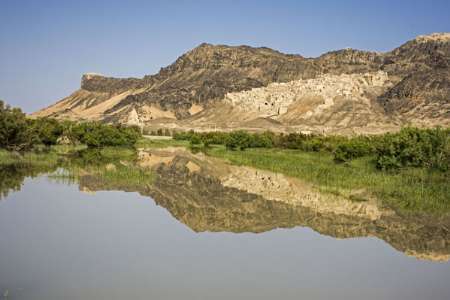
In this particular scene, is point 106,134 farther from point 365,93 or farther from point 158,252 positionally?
point 365,93

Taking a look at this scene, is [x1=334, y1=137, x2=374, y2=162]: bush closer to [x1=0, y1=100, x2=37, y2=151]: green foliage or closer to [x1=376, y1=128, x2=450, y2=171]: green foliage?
[x1=376, y1=128, x2=450, y2=171]: green foliage

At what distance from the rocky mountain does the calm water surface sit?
69.7 metres

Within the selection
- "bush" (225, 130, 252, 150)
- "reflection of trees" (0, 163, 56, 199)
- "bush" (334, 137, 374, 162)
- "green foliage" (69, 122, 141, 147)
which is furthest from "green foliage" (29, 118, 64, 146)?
"bush" (334, 137, 374, 162)

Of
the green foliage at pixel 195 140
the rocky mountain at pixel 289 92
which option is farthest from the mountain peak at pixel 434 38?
the green foliage at pixel 195 140

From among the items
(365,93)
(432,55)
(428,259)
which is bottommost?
(428,259)

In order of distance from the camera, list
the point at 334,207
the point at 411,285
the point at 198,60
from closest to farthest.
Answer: the point at 411,285 → the point at 334,207 → the point at 198,60

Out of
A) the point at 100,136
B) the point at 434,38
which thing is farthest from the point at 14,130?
the point at 434,38

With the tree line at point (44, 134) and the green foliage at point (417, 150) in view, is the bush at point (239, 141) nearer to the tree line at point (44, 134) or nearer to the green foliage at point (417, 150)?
the tree line at point (44, 134)

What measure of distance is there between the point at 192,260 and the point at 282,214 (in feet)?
20.2

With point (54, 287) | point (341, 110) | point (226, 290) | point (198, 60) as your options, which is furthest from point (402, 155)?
point (198, 60)

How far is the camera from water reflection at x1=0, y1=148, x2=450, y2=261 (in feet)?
44.9

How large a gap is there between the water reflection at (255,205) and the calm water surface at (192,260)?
163 millimetres

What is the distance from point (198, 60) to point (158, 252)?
16364cm

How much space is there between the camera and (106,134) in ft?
159
